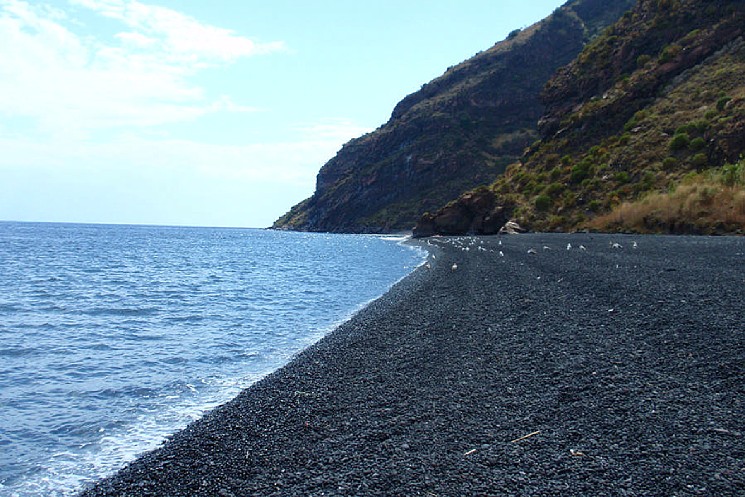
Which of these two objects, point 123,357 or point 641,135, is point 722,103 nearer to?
point 641,135

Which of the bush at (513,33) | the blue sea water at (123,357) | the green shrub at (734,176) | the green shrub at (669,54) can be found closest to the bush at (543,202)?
the green shrub at (669,54)

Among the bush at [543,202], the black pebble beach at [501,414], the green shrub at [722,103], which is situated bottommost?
the black pebble beach at [501,414]

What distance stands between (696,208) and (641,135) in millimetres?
20287

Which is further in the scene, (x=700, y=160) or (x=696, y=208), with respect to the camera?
(x=700, y=160)

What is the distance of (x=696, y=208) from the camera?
3231 centimetres

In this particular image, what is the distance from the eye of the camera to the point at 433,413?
6.74 metres

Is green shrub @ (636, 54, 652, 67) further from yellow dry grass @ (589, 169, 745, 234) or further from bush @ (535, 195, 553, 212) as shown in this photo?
yellow dry grass @ (589, 169, 745, 234)

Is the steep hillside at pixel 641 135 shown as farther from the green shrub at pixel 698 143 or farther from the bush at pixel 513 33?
the bush at pixel 513 33

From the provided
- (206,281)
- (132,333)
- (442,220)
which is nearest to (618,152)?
(442,220)

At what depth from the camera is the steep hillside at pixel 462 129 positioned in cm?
12756

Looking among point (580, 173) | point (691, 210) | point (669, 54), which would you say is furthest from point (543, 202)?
point (669, 54)

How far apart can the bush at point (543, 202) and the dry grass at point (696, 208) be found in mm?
14506

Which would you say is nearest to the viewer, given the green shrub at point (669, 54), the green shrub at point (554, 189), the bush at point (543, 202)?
the green shrub at point (554, 189)

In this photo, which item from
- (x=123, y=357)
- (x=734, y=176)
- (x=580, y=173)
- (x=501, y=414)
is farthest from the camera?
(x=580, y=173)
